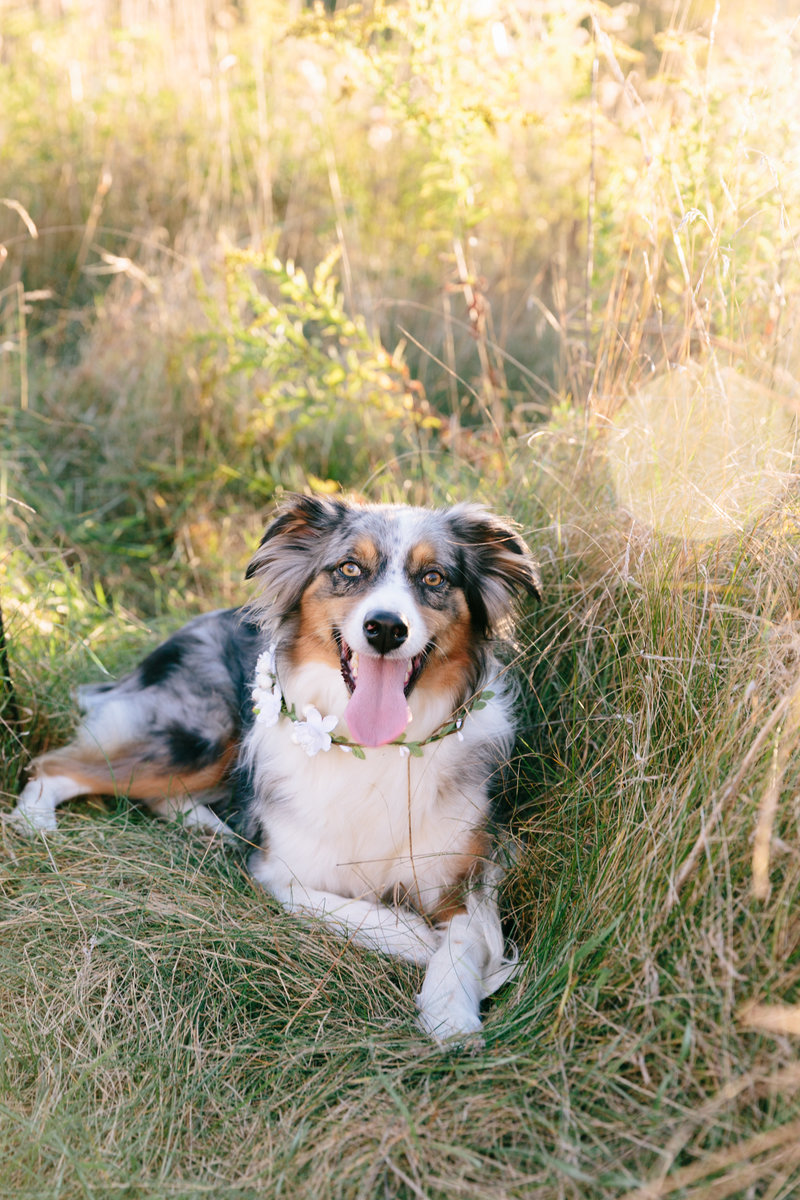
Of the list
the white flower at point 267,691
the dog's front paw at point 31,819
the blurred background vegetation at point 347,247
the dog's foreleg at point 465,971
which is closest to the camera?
the dog's foreleg at point 465,971

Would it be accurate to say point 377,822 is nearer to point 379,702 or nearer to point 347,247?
point 379,702

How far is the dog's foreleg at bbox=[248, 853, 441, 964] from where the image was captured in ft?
9.84

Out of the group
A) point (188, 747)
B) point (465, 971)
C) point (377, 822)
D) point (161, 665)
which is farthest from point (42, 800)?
point (465, 971)

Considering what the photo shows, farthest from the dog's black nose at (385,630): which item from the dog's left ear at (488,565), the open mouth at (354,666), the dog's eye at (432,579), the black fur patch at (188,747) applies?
the black fur patch at (188,747)

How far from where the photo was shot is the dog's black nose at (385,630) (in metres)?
2.86

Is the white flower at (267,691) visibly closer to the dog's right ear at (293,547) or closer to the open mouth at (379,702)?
the dog's right ear at (293,547)

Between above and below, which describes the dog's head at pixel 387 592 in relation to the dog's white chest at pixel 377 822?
above

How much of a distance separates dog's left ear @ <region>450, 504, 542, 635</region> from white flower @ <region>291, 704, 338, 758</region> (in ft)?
1.98

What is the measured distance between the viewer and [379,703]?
10.1 ft

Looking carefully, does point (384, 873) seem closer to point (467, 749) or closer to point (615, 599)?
point (467, 749)

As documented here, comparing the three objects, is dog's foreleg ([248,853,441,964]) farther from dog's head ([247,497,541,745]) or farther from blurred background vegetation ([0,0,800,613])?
blurred background vegetation ([0,0,800,613])

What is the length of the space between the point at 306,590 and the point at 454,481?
1.84 meters

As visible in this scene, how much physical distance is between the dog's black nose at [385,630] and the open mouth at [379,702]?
0.15 m

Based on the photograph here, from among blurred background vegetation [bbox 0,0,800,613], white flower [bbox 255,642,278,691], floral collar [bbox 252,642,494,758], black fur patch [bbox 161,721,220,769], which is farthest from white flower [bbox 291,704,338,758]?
blurred background vegetation [bbox 0,0,800,613]
